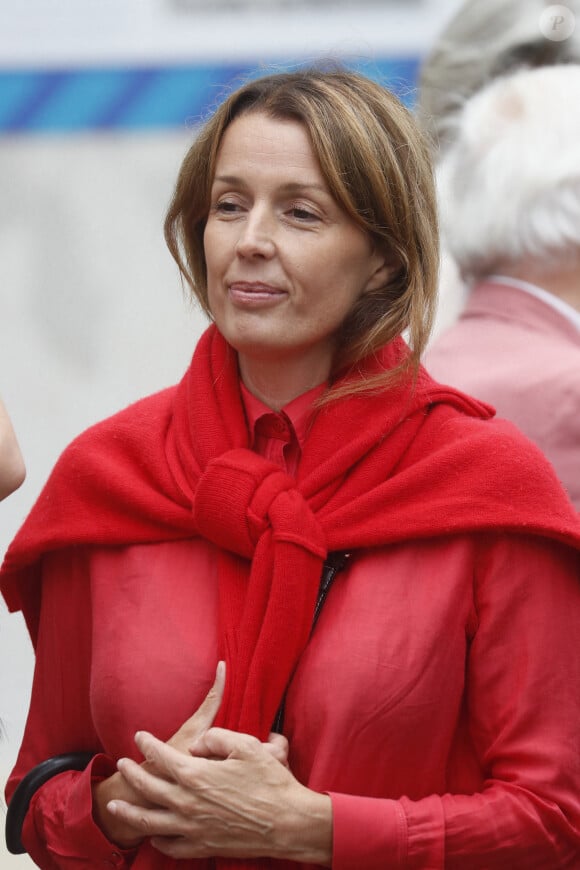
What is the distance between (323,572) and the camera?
7.31 ft

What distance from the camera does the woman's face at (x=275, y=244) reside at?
2195 mm

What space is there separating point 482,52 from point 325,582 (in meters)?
1.84

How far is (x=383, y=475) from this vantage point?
88.7 inches

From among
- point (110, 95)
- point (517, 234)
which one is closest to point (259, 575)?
point (517, 234)

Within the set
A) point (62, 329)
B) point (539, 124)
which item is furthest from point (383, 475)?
point (62, 329)

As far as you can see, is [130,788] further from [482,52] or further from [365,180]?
[482,52]

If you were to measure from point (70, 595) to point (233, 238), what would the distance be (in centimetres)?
59

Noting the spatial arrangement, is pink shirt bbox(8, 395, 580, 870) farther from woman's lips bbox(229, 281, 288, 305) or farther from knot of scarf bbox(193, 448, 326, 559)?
woman's lips bbox(229, 281, 288, 305)

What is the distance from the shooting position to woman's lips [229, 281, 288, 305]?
2.21 metres

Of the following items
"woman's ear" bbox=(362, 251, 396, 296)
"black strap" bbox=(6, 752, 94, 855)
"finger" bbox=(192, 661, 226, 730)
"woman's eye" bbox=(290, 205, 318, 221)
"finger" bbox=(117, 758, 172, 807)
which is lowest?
"black strap" bbox=(6, 752, 94, 855)

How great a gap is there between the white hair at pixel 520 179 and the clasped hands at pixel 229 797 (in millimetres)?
1219

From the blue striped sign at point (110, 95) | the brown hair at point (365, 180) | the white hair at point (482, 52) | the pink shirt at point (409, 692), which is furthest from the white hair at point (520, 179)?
the blue striped sign at point (110, 95)

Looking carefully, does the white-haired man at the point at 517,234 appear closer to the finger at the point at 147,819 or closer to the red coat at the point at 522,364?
the red coat at the point at 522,364

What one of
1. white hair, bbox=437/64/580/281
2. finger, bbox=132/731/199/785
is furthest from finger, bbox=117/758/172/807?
white hair, bbox=437/64/580/281
